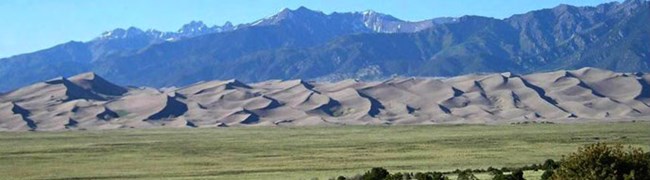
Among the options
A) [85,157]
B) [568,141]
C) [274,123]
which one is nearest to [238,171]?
[85,157]

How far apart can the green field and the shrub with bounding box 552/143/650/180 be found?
28818 millimetres

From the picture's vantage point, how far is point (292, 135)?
131m

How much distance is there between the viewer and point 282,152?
93438 mm

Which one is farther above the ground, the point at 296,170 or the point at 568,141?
the point at 568,141

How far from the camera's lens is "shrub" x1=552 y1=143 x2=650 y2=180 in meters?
33.1

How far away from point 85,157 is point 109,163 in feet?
28.1

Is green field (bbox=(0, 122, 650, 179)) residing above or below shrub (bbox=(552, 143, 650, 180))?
above

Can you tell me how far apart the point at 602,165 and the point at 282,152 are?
61619mm

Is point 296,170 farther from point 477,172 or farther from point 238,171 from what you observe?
point 477,172

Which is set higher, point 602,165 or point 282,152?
point 282,152

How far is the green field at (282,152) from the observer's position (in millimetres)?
71062

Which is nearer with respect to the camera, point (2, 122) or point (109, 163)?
point (109, 163)

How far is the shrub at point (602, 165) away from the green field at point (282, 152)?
28.8 m

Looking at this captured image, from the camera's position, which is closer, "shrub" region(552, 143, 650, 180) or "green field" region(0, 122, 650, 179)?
"shrub" region(552, 143, 650, 180)
